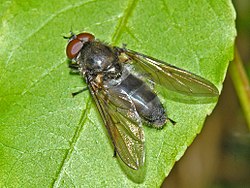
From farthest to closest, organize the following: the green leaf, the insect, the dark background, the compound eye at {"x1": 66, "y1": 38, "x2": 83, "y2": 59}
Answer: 1. the dark background
2. the compound eye at {"x1": 66, "y1": 38, "x2": 83, "y2": 59}
3. the insect
4. the green leaf

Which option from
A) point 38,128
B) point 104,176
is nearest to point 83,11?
point 38,128

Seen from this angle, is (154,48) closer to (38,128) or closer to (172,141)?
(172,141)

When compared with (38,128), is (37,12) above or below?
above

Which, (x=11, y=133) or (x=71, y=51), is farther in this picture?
(x=71, y=51)

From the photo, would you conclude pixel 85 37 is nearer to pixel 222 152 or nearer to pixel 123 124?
pixel 123 124

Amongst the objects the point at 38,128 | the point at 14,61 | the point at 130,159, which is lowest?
the point at 130,159

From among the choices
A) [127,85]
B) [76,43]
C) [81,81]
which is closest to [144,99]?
[127,85]

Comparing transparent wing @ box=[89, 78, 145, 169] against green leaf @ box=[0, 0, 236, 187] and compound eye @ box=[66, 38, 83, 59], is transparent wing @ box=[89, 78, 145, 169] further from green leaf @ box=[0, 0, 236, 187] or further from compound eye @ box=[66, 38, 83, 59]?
compound eye @ box=[66, 38, 83, 59]

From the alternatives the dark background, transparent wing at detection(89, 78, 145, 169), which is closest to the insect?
transparent wing at detection(89, 78, 145, 169)
